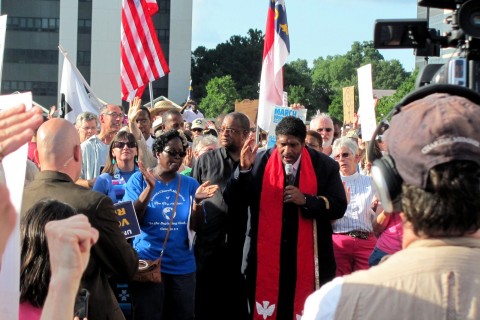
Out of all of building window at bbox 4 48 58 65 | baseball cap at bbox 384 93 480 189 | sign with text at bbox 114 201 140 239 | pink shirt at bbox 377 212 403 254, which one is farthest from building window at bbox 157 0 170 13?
baseball cap at bbox 384 93 480 189

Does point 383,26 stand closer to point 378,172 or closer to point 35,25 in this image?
point 378,172

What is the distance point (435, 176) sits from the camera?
2014mm

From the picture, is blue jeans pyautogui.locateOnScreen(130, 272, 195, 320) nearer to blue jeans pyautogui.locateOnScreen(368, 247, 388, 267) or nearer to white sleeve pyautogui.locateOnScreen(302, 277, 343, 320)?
blue jeans pyautogui.locateOnScreen(368, 247, 388, 267)

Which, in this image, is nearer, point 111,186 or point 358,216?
point 111,186

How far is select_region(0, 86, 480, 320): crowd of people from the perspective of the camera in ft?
6.63

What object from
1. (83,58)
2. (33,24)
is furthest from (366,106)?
(33,24)

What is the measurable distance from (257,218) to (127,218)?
111 centimetres

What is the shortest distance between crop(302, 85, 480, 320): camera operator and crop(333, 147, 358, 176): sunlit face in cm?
573

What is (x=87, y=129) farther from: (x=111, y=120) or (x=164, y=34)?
(x=164, y=34)

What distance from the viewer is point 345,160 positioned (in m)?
7.80

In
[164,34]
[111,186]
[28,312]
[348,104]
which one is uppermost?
[164,34]

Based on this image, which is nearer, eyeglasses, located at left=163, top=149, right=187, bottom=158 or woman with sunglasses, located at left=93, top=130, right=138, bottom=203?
eyeglasses, located at left=163, top=149, right=187, bottom=158

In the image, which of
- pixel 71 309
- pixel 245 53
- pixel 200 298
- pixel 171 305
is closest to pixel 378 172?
pixel 71 309

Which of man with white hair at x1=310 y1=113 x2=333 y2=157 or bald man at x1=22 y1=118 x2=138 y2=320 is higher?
man with white hair at x1=310 y1=113 x2=333 y2=157
